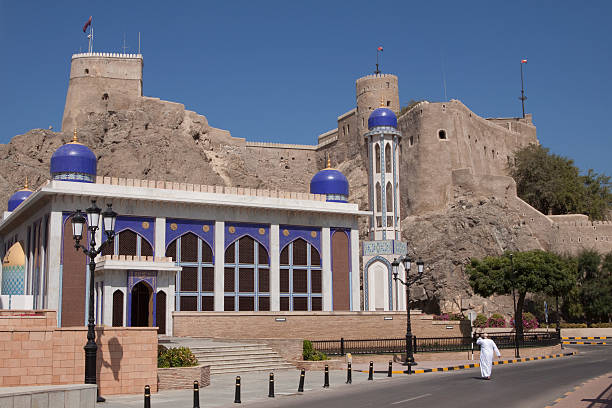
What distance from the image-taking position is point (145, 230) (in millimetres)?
33969

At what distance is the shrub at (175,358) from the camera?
19222 millimetres

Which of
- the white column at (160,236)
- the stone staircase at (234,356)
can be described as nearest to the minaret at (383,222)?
the white column at (160,236)

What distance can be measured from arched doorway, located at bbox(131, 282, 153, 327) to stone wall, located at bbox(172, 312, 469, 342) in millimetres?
2729

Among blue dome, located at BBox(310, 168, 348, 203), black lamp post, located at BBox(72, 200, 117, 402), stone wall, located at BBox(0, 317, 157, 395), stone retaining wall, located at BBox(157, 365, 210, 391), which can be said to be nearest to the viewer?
black lamp post, located at BBox(72, 200, 117, 402)

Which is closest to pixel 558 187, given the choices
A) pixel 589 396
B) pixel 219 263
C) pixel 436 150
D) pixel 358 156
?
pixel 436 150

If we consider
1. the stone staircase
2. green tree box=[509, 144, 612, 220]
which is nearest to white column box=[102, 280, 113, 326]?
the stone staircase

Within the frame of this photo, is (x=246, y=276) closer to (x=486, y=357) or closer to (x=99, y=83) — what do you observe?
(x=486, y=357)

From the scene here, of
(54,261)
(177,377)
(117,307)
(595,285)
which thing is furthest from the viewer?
(595,285)

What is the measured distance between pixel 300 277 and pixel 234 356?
13.8 meters

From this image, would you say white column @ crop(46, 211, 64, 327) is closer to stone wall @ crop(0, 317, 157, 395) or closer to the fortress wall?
stone wall @ crop(0, 317, 157, 395)

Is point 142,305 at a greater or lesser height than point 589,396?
greater

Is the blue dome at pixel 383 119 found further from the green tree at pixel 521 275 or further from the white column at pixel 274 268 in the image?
the white column at pixel 274 268

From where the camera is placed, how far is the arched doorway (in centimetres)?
3061

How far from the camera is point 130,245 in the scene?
1319 inches
